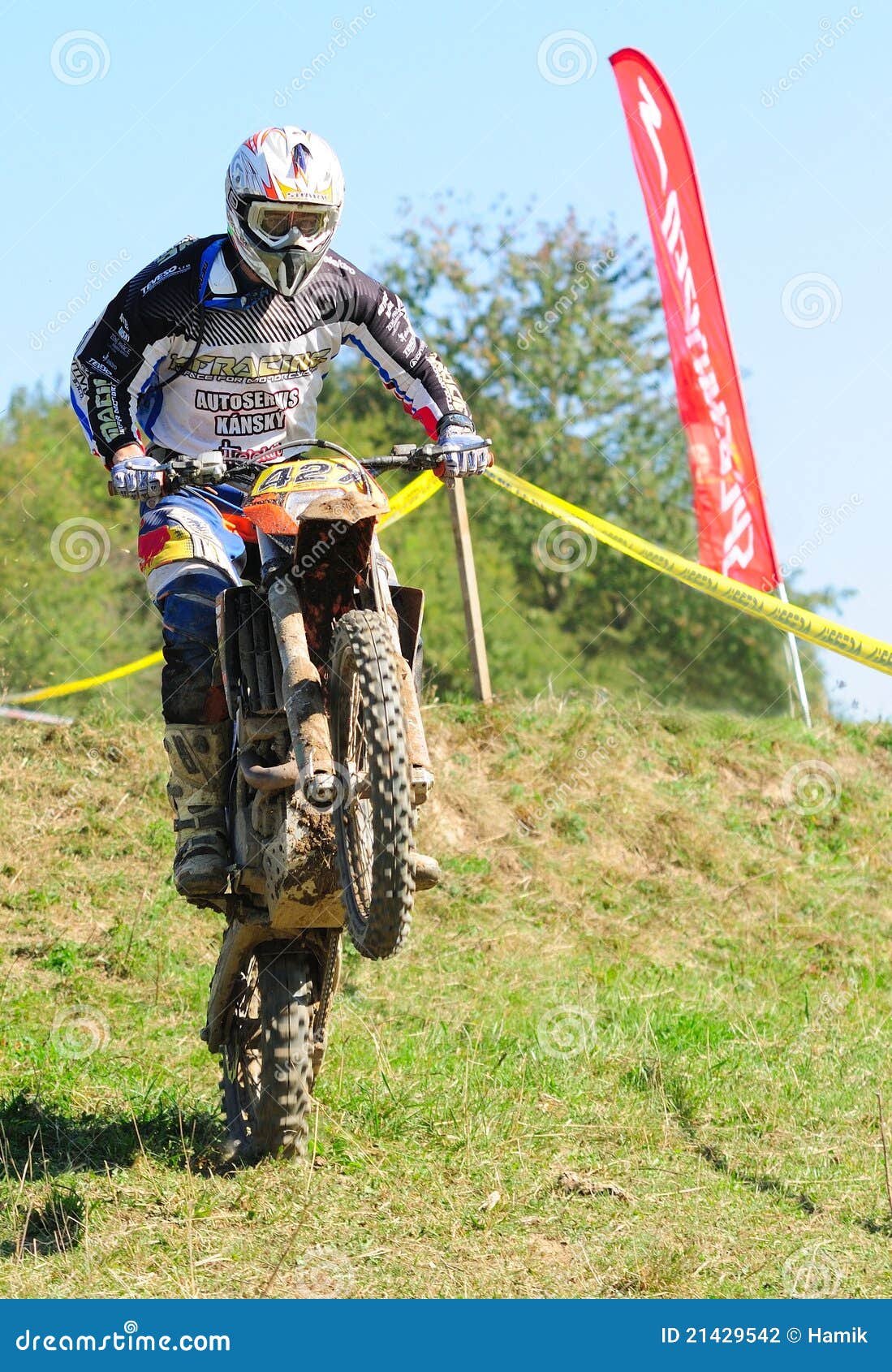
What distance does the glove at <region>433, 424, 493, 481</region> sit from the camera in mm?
5543

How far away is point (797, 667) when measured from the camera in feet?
38.3

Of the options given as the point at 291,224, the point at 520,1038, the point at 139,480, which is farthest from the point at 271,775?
the point at 520,1038

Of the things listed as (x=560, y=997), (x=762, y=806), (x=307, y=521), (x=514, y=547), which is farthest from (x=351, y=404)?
(x=307, y=521)

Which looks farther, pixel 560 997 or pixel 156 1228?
pixel 560 997

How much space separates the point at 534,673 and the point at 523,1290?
30501 mm

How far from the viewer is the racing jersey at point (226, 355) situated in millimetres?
5695

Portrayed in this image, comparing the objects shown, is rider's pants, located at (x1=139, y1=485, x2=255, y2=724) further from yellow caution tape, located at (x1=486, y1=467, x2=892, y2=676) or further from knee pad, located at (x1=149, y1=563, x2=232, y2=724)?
yellow caution tape, located at (x1=486, y1=467, x2=892, y2=676)

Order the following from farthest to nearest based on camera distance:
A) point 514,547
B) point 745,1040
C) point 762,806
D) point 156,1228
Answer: point 514,547, point 762,806, point 745,1040, point 156,1228

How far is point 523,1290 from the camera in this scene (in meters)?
4.76

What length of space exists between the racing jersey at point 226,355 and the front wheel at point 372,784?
1.50m

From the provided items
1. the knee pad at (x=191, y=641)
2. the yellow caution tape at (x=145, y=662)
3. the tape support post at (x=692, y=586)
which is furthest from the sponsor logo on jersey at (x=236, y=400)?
the yellow caution tape at (x=145, y=662)

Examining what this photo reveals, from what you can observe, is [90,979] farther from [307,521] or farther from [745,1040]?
[307,521]

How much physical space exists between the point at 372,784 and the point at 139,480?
1.57 metres

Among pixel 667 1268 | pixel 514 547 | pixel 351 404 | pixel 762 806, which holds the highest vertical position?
pixel 351 404
